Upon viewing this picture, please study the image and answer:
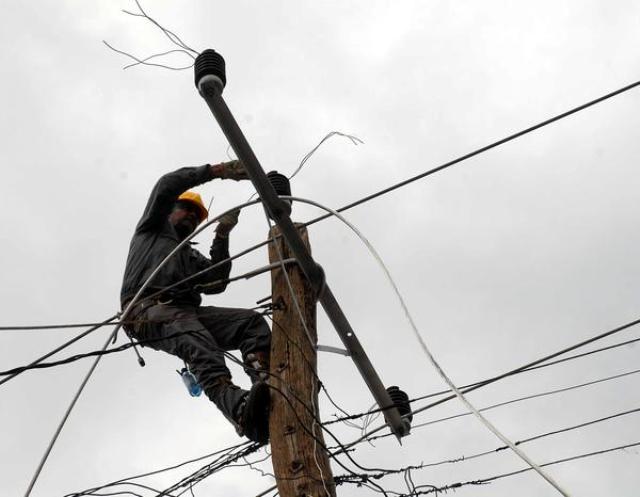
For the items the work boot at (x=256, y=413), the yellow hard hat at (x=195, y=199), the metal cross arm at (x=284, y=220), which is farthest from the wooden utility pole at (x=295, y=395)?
the yellow hard hat at (x=195, y=199)

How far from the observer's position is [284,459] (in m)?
3.97

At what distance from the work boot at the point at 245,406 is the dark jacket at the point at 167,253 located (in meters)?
0.84

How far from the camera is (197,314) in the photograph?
5.11 meters

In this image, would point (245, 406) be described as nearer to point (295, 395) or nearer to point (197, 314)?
point (295, 395)

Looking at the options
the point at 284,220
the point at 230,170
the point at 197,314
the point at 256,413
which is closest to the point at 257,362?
the point at 197,314

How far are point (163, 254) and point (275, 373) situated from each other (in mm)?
1401

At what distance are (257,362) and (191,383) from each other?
1.32 ft

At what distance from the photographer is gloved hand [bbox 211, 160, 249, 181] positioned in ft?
16.5

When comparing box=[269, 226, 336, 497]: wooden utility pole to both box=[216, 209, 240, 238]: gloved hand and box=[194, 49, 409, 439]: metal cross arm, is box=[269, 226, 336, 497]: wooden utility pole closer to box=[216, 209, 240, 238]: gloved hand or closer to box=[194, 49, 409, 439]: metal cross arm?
box=[194, 49, 409, 439]: metal cross arm

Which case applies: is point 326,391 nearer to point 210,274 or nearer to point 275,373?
point 275,373

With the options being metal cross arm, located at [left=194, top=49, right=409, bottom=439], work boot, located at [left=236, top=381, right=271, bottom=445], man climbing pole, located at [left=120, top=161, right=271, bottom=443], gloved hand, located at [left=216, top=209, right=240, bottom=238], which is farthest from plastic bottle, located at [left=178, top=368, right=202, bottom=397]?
gloved hand, located at [left=216, top=209, right=240, bottom=238]

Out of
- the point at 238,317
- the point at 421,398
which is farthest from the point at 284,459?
the point at 421,398

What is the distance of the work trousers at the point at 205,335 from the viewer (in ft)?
14.8

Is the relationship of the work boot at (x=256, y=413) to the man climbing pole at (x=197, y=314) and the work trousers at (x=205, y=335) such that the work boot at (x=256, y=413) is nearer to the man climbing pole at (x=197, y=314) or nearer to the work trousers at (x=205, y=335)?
the man climbing pole at (x=197, y=314)
